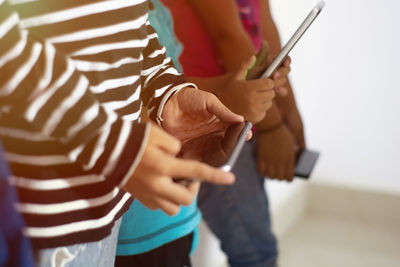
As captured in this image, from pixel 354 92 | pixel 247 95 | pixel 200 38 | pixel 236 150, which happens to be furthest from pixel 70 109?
pixel 354 92

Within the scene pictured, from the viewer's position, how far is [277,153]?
28.6 inches

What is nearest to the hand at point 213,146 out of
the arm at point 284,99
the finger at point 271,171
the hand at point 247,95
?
the hand at point 247,95

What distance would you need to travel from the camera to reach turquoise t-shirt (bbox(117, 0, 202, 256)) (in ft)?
1.63

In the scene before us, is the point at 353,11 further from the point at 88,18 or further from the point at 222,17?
the point at 88,18

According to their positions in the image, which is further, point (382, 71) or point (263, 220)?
point (382, 71)

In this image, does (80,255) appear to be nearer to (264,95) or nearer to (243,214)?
(264,95)

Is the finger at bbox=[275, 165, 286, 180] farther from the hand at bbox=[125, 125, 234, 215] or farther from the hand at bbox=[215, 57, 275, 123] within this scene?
the hand at bbox=[125, 125, 234, 215]

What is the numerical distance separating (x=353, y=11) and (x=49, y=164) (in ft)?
2.85

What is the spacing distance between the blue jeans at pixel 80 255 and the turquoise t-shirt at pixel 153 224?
74 mm

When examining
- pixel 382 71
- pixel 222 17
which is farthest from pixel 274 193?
pixel 222 17

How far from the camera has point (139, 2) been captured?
0.39m

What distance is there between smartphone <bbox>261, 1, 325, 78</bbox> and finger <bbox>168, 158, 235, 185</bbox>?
0.21 m

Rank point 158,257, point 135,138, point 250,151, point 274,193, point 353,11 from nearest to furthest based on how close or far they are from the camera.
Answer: point 135,138 < point 158,257 < point 250,151 < point 353,11 < point 274,193

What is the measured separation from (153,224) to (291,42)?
24 centimetres
